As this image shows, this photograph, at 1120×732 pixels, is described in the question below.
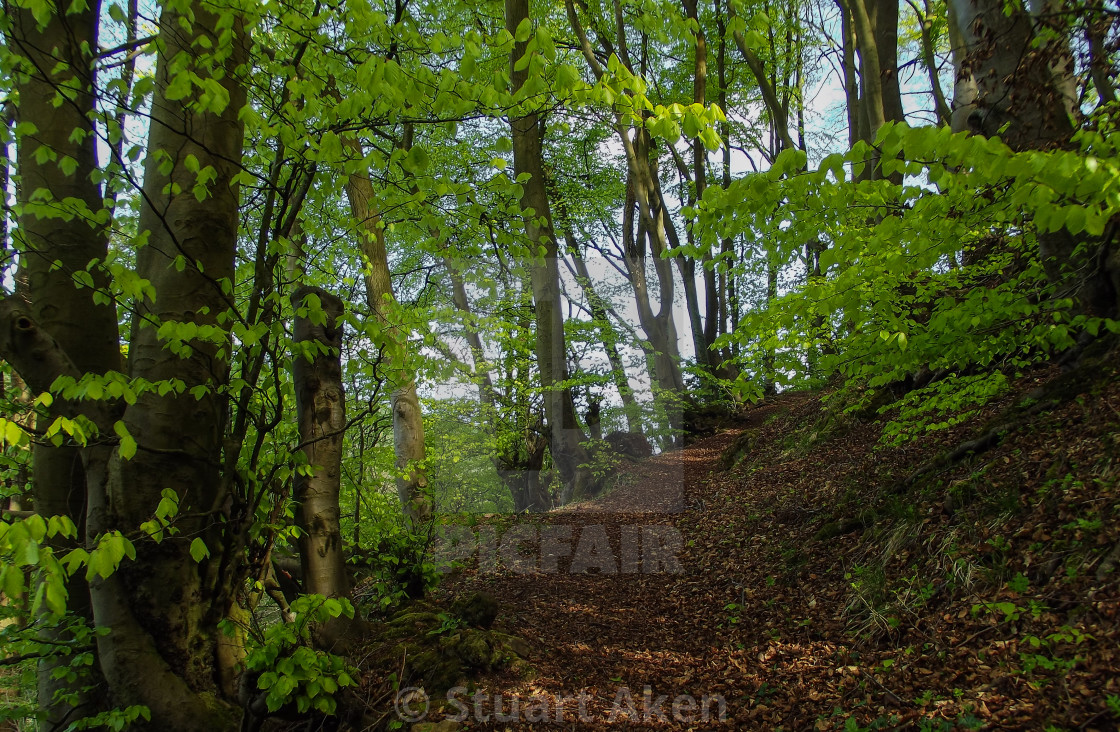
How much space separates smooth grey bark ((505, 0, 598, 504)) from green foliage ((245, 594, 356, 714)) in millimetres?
5972

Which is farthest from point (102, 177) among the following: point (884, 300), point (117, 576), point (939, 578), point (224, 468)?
point (939, 578)

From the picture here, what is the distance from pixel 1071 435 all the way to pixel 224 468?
5132 mm

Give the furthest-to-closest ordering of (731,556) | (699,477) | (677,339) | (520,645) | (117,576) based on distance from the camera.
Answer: (677,339) < (699,477) < (731,556) < (520,645) < (117,576)

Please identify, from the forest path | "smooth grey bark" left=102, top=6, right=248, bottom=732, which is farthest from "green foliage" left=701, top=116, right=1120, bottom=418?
"smooth grey bark" left=102, top=6, right=248, bottom=732

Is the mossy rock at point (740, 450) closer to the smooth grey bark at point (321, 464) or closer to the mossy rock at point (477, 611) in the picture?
the mossy rock at point (477, 611)

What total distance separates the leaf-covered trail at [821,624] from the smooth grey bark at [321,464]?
114cm

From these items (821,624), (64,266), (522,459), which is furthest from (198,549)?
(522,459)

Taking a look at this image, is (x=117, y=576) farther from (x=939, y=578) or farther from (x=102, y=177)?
(x=939, y=578)

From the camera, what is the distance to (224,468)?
8.82 ft

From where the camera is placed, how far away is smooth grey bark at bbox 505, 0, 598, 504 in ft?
27.1

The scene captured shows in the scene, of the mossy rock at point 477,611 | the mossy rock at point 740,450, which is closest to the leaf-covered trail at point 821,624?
the mossy rock at point 477,611

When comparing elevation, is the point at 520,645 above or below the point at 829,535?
below

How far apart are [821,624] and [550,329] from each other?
5948 mm

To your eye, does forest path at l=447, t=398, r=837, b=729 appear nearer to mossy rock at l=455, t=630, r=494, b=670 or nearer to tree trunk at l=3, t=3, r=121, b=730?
mossy rock at l=455, t=630, r=494, b=670
